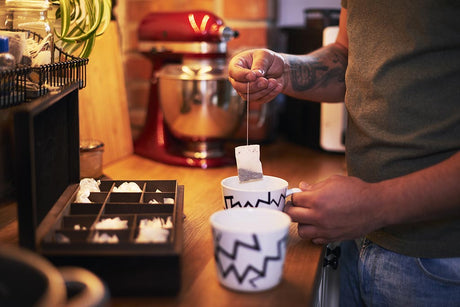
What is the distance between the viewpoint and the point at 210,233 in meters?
0.91

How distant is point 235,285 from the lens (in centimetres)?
68

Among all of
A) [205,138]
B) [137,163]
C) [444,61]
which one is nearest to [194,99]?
[205,138]

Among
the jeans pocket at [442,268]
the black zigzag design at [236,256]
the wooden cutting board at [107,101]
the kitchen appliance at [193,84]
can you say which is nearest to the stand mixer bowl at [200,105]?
the kitchen appliance at [193,84]

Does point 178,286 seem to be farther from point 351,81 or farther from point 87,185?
point 351,81

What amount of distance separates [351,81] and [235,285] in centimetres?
53

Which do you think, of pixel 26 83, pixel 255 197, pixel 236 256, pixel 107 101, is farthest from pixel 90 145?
pixel 236 256

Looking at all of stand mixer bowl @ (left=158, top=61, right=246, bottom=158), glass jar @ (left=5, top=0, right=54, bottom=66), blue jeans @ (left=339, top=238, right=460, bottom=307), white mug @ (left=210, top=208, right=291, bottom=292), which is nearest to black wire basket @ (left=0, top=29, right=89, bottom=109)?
glass jar @ (left=5, top=0, right=54, bottom=66)

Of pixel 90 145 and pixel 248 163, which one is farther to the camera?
pixel 90 145

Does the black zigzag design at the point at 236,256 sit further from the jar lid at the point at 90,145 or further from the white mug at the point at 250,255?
the jar lid at the point at 90,145

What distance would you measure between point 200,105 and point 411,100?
598 millimetres

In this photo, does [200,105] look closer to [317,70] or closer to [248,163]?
[317,70]

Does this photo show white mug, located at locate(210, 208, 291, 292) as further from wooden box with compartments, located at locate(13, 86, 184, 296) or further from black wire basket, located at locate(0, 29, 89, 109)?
black wire basket, located at locate(0, 29, 89, 109)

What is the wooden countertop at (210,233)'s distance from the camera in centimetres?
67

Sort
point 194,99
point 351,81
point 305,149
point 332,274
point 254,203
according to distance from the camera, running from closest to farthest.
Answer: point 254,203, point 351,81, point 332,274, point 194,99, point 305,149
